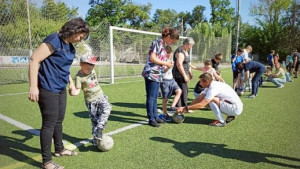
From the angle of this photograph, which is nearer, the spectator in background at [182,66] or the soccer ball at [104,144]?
the soccer ball at [104,144]

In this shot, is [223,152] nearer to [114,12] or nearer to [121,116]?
[121,116]

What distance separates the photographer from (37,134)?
4461mm

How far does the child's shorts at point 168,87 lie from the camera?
5426mm

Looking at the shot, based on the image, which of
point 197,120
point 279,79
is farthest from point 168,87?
point 279,79

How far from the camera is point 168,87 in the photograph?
18.0ft

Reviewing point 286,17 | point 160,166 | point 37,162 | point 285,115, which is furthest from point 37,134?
point 286,17

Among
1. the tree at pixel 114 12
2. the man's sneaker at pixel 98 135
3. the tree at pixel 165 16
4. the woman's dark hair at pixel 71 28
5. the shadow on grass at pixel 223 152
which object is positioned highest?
the tree at pixel 165 16

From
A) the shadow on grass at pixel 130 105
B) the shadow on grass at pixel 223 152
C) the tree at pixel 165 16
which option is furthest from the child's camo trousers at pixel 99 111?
the tree at pixel 165 16

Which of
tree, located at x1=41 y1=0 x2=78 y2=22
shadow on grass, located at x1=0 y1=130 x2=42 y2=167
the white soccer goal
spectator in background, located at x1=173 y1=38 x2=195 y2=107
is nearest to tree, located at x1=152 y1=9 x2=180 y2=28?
the white soccer goal

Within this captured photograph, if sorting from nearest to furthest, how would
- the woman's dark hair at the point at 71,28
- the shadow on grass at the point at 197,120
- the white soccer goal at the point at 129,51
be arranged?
the woman's dark hair at the point at 71,28 → the shadow on grass at the point at 197,120 → the white soccer goal at the point at 129,51

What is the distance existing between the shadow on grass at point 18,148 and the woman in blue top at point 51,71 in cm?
51

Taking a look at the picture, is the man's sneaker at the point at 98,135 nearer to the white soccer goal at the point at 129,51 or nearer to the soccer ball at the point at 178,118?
the soccer ball at the point at 178,118

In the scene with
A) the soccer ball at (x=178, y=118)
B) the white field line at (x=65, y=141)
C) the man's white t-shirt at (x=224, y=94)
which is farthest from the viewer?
the soccer ball at (x=178, y=118)

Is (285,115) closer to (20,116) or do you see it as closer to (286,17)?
(20,116)
